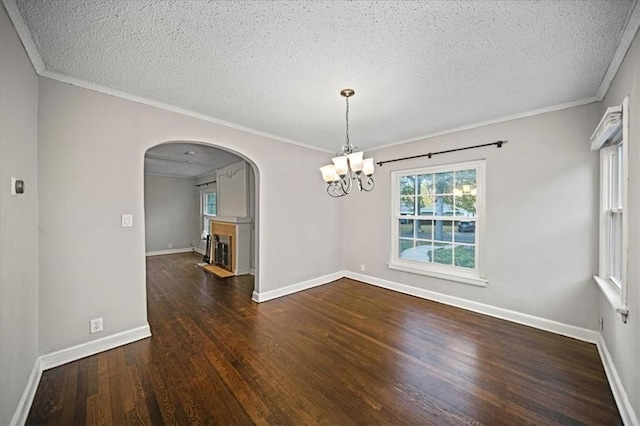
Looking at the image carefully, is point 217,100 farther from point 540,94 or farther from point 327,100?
point 540,94

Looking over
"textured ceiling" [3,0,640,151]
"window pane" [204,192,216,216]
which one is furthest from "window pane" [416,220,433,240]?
"window pane" [204,192,216,216]

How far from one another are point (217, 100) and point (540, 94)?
325 centimetres

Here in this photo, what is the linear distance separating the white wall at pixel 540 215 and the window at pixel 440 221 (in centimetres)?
14

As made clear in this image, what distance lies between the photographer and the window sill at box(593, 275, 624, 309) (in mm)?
1893

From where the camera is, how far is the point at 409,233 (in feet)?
13.5

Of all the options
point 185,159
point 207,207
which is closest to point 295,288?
point 185,159

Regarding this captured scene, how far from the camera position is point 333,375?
2.04 m

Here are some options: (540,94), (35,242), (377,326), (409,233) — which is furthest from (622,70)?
(35,242)

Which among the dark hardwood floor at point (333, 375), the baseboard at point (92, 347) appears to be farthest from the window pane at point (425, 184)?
the baseboard at point (92, 347)

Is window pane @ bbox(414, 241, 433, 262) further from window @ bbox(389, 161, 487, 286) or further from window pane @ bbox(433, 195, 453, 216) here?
window pane @ bbox(433, 195, 453, 216)

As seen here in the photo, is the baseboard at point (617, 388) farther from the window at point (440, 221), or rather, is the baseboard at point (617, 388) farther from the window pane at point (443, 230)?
the window pane at point (443, 230)

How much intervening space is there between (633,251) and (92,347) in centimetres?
427

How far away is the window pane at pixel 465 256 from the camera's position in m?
3.43

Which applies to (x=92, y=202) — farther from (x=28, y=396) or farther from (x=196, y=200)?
(x=196, y=200)
